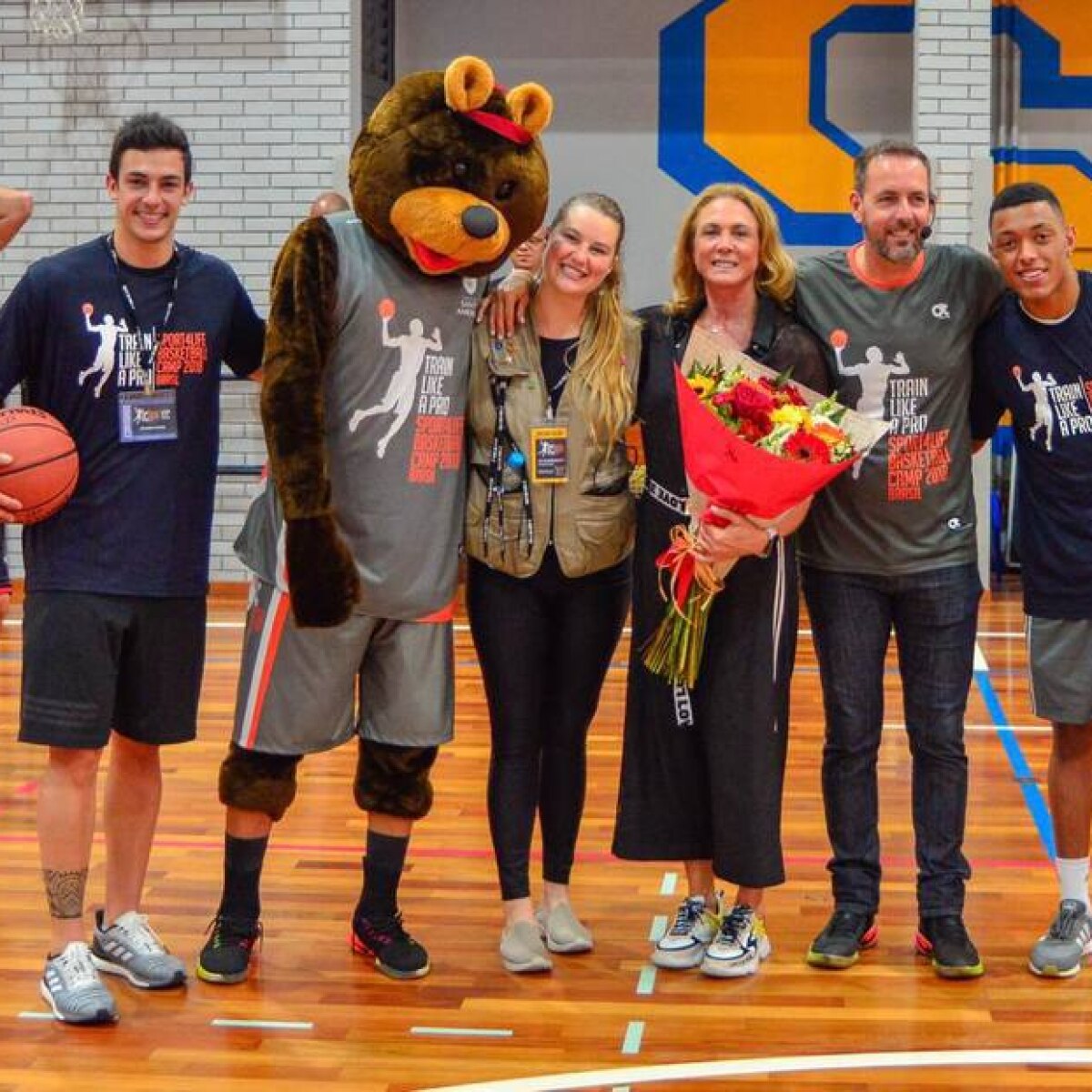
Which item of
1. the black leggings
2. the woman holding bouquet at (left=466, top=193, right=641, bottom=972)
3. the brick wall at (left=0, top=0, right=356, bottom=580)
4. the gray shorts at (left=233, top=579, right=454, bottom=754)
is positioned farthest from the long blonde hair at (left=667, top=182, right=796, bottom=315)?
the brick wall at (left=0, top=0, right=356, bottom=580)

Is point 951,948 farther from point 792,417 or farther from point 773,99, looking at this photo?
point 773,99

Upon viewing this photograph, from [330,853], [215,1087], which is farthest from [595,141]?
[215,1087]

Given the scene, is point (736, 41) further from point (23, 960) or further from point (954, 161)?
point (23, 960)

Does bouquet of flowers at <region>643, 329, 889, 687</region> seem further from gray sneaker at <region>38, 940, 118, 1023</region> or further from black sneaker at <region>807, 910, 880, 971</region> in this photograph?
gray sneaker at <region>38, 940, 118, 1023</region>

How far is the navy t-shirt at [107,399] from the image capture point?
3.54 metres

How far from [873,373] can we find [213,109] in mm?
6832

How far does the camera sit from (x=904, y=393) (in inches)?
148

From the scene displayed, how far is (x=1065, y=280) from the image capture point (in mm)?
3711

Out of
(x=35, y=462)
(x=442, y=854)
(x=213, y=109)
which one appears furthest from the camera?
(x=213, y=109)

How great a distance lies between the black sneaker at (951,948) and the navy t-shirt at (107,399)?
174 centimetres

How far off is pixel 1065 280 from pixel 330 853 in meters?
2.39


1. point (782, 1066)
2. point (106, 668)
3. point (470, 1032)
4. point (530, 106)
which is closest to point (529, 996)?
point (470, 1032)

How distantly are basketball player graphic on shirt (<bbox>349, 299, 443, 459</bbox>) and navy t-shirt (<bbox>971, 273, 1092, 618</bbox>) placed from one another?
121 centimetres

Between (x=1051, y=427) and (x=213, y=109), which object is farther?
(x=213, y=109)
